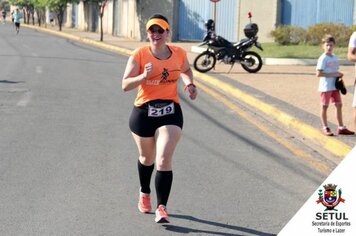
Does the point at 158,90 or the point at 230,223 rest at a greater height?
the point at 158,90

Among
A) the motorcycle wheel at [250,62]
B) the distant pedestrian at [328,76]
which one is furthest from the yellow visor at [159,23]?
the motorcycle wheel at [250,62]

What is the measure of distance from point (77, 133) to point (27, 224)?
14.6 ft

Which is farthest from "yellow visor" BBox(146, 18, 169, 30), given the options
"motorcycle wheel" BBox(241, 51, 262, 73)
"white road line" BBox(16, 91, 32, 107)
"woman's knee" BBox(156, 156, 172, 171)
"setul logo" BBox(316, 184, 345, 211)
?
"motorcycle wheel" BBox(241, 51, 262, 73)

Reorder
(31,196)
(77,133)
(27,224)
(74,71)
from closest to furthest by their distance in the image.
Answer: (27,224) < (31,196) < (77,133) < (74,71)

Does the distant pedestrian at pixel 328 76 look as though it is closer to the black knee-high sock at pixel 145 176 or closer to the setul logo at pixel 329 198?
the setul logo at pixel 329 198

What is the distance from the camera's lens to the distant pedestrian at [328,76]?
9.76m

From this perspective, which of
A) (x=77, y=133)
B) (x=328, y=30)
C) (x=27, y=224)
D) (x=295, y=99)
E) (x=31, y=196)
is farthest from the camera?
(x=328, y=30)

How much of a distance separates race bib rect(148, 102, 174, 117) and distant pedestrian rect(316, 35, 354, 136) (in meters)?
4.11

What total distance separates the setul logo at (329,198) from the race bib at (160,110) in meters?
1.68

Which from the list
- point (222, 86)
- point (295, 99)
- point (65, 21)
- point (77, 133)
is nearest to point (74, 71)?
point (222, 86)

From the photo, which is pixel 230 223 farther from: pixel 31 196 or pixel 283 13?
pixel 283 13

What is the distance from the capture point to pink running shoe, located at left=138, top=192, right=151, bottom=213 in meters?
6.45

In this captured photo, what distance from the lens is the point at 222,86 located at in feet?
55.3

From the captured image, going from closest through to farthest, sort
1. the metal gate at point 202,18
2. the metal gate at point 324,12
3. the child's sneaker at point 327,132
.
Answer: the child's sneaker at point 327,132 → the metal gate at point 324,12 → the metal gate at point 202,18
